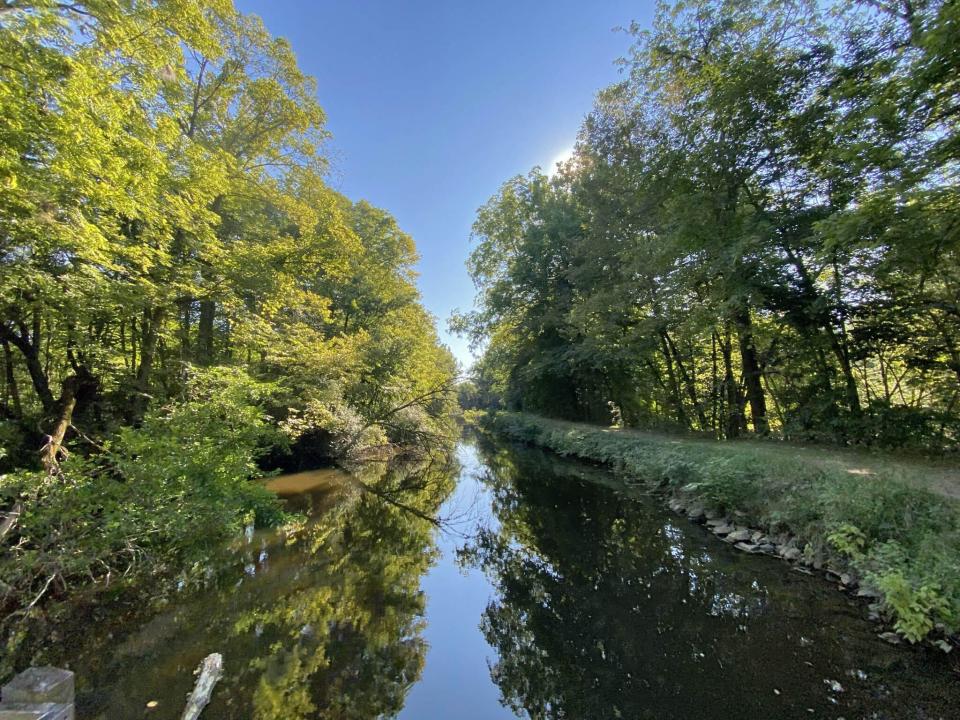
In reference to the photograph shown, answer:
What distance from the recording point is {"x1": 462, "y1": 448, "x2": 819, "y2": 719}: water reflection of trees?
11.5 feet

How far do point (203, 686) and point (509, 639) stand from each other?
9.79 ft

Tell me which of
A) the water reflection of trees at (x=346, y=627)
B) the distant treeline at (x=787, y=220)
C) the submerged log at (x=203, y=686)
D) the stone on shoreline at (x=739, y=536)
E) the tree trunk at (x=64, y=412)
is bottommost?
the water reflection of trees at (x=346, y=627)

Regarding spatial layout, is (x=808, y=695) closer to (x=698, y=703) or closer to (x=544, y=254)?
(x=698, y=703)

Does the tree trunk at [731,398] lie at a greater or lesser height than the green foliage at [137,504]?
greater

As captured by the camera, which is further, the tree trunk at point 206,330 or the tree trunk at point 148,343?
the tree trunk at point 206,330

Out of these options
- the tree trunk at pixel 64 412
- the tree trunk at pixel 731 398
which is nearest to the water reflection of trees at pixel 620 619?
the tree trunk at pixel 731 398

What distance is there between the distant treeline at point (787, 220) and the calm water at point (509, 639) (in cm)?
558

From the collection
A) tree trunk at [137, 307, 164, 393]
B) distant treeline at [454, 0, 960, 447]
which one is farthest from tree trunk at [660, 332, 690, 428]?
tree trunk at [137, 307, 164, 393]

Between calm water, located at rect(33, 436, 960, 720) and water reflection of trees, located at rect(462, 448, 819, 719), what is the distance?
0.07ft

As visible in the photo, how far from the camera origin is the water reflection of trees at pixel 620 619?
3.49 metres

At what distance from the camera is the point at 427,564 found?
6711 mm

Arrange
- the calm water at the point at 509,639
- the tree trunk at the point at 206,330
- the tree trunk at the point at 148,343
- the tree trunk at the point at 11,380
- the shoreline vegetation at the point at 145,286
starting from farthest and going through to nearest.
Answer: the tree trunk at the point at 206,330
the tree trunk at the point at 148,343
the tree trunk at the point at 11,380
the shoreline vegetation at the point at 145,286
the calm water at the point at 509,639

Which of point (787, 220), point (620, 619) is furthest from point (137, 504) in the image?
point (787, 220)

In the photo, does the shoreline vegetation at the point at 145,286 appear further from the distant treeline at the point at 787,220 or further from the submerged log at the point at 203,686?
the distant treeline at the point at 787,220
